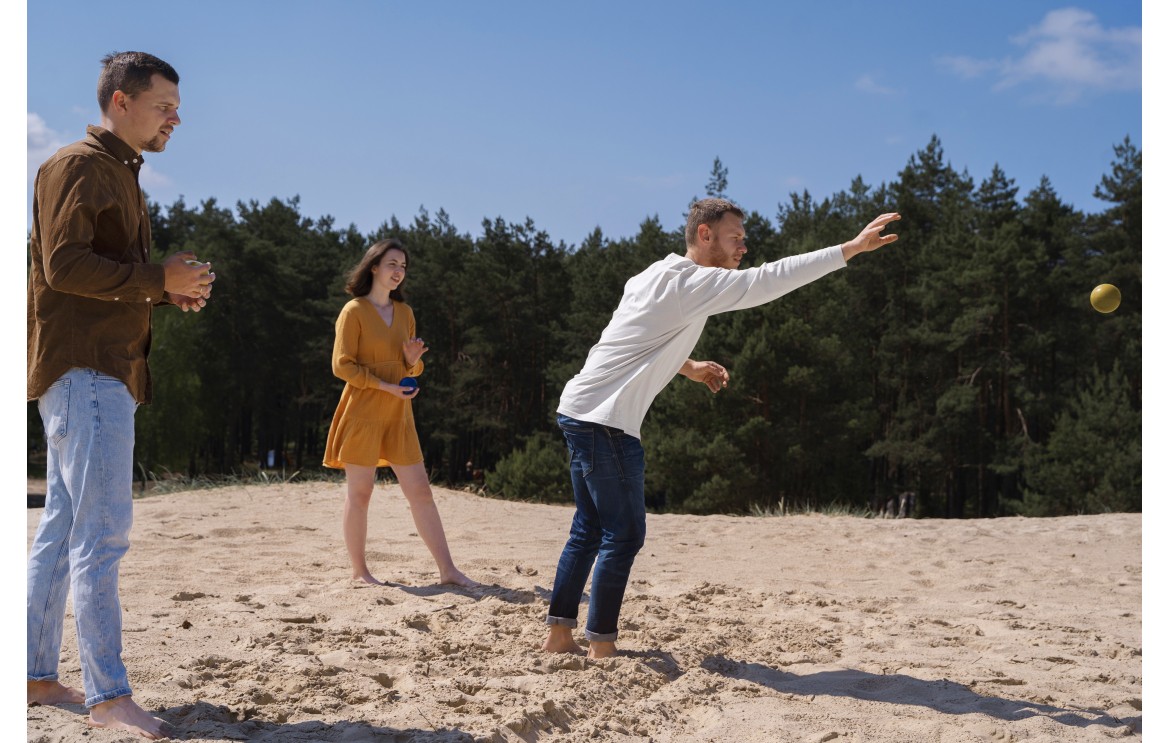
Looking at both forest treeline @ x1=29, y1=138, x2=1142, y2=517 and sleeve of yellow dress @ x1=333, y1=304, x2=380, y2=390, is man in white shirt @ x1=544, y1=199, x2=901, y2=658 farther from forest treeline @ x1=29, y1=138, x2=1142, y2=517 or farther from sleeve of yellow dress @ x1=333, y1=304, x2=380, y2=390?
forest treeline @ x1=29, y1=138, x2=1142, y2=517

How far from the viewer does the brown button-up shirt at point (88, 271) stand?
2.86 metres

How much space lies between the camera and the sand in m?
3.45

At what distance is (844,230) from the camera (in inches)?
1426

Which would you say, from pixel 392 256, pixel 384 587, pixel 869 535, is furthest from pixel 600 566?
pixel 869 535

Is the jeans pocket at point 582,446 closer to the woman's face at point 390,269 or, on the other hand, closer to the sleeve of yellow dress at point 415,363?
the sleeve of yellow dress at point 415,363

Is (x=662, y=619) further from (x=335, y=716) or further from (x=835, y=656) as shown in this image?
(x=335, y=716)

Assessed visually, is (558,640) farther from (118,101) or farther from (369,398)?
(118,101)

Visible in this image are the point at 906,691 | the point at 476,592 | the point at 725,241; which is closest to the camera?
the point at 906,691

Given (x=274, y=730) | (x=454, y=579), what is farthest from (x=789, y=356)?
(x=274, y=730)

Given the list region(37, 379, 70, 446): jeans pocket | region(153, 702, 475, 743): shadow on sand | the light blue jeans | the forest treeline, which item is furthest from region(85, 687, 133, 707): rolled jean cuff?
the forest treeline

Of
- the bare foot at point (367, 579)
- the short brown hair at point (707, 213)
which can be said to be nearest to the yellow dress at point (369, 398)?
the bare foot at point (367, 579)

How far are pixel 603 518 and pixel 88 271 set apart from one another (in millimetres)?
2114

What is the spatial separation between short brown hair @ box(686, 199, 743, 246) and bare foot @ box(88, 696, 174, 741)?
2.68m

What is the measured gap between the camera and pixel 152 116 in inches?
123
